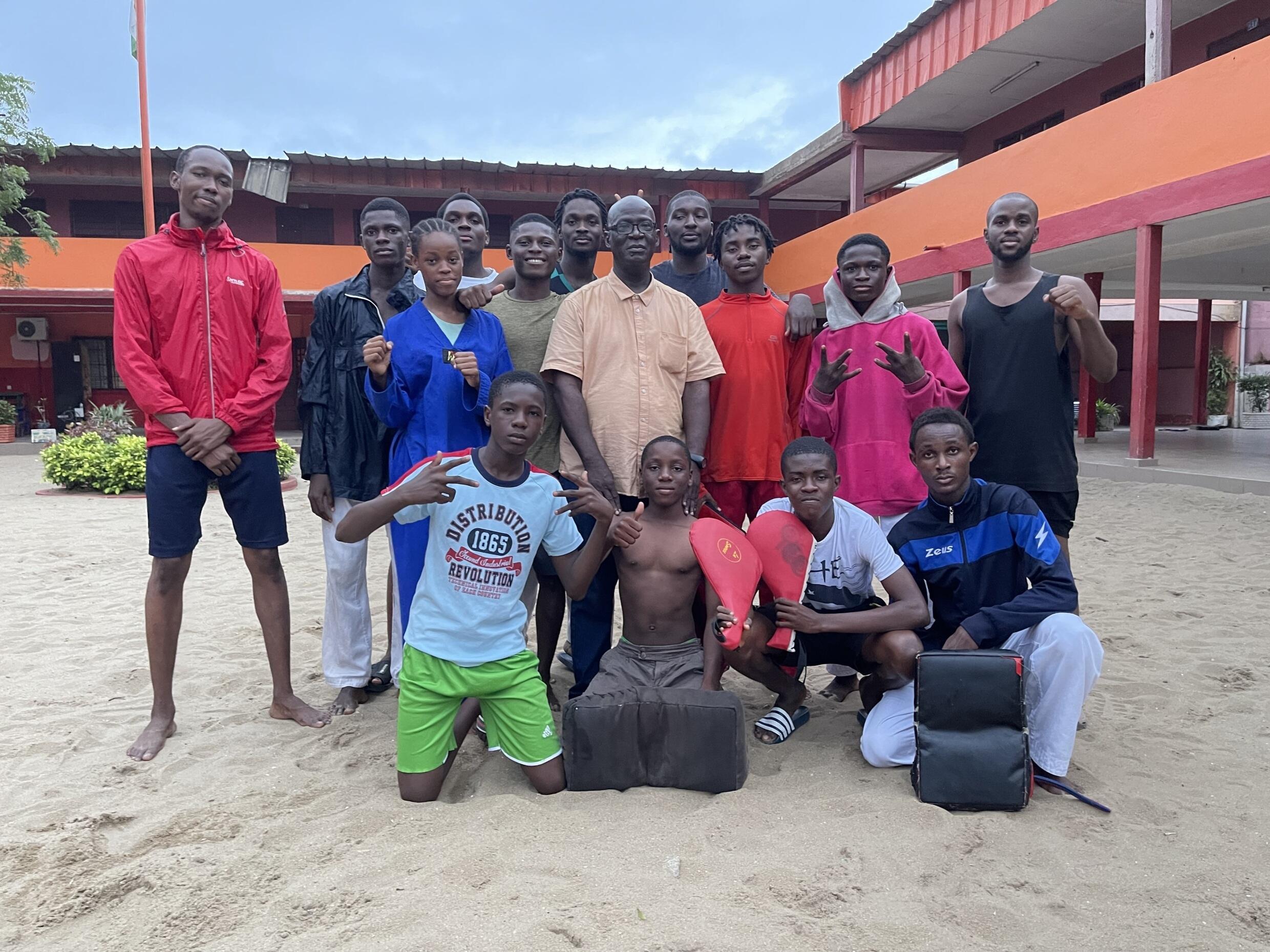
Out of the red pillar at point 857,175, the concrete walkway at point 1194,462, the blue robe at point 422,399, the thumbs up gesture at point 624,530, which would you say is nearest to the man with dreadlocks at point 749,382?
the thumbs up gesture at point 624,530

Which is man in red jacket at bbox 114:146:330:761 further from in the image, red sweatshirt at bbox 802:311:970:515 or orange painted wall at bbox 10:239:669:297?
orange painted wall at bbox 10:239:669:297

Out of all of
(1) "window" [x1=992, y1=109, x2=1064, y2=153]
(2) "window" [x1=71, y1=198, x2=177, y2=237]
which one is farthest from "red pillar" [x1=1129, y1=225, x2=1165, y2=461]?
(2) "window" [x1=71, y1=198, x2=177, y2=237]

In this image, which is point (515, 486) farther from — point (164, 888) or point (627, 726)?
point (164, 888)

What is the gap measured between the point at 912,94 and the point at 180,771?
14.1 meters

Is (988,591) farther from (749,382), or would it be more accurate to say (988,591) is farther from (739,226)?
(739,226)

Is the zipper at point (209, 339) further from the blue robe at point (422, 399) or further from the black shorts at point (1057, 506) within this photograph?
the black shorts at point (1057, 506)

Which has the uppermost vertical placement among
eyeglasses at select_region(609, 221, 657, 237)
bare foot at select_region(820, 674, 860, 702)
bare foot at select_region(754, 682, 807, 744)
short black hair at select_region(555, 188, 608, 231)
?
short black hair at select_region(555, 188, 608, 231)

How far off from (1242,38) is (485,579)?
1258 cm

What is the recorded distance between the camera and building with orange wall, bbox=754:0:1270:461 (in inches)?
337

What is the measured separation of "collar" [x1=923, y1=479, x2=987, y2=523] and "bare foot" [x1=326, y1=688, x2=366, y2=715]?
95.9 inches

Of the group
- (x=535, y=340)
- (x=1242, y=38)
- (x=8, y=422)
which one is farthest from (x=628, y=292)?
(x=8, y=422)

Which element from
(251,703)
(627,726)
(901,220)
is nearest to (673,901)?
(627,726)

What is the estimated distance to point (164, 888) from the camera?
2256mm

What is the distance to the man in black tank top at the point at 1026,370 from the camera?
3.28 meters
